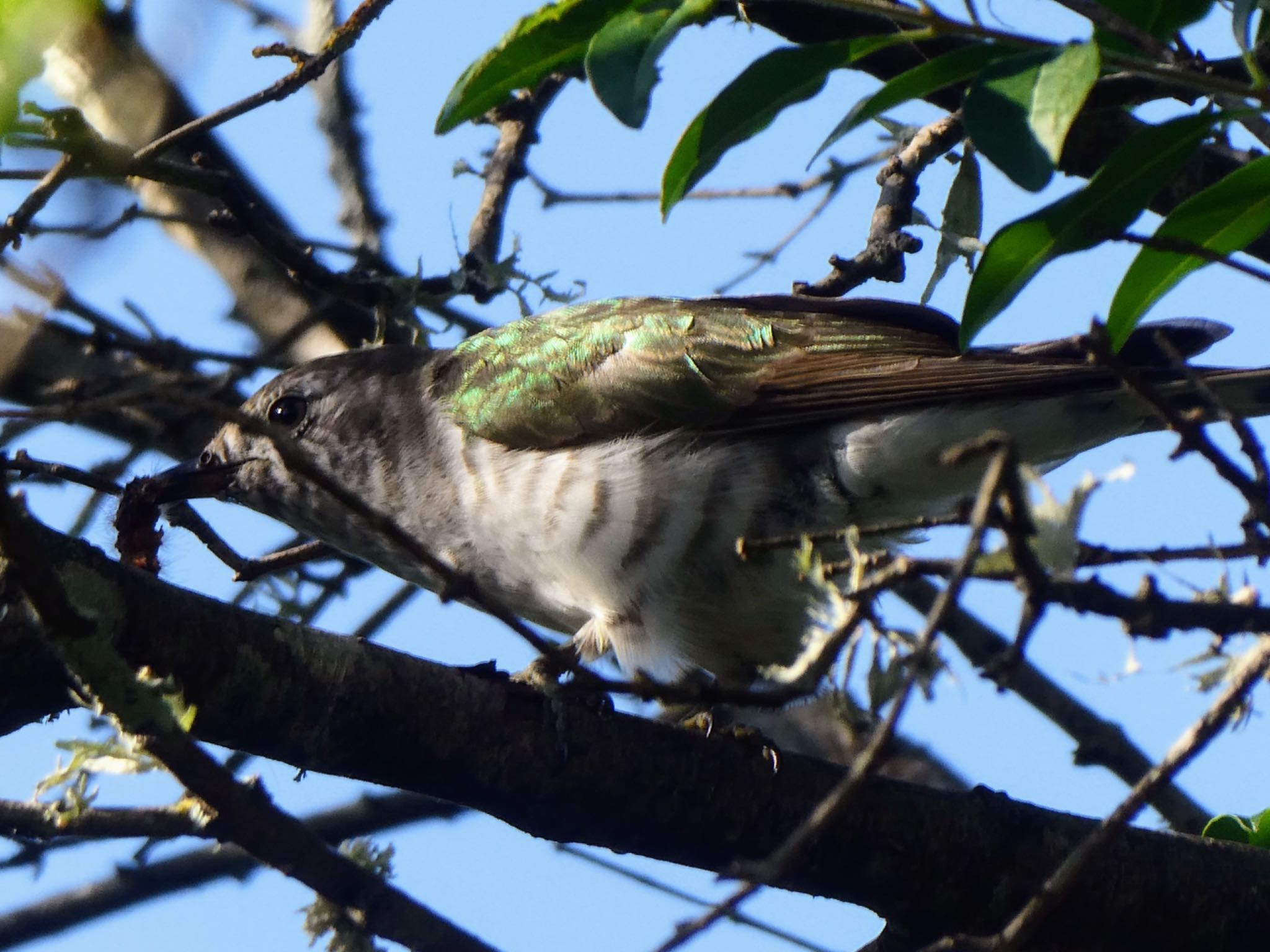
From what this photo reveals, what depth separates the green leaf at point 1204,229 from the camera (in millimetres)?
2533

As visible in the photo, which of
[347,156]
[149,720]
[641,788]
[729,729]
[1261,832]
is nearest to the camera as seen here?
[149,720]

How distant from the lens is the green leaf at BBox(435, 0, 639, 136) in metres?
2.69

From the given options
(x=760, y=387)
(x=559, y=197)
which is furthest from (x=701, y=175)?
(x=559, y=197)

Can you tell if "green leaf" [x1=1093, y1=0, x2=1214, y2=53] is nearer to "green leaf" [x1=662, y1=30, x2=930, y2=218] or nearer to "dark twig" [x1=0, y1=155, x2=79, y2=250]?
"green leaf" [x1=662, y1=30, x2=930, y2=218]

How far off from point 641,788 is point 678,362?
5.00 ft

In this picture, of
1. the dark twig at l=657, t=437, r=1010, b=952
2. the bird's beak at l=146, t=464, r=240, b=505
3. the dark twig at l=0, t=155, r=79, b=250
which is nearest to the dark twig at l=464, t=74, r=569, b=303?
the bird's beak at l=146, t=464, r=240, b=505

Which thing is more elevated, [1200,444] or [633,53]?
[633,53]

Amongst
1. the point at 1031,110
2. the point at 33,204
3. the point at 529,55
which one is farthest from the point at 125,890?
the point at 1031,110

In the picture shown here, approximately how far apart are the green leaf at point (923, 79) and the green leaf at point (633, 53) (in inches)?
12.7

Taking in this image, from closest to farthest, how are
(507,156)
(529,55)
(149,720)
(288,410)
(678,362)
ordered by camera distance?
(149,720)
(529,55)
(678,362)
(288,410)
(507,156)

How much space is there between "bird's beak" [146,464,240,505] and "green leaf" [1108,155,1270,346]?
112 inches

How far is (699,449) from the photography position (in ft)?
13.2

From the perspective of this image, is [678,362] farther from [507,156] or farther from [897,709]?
[897,709]

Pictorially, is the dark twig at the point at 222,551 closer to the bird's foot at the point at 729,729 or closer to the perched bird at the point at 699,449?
the perched bird at the point at 699,449
